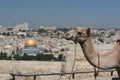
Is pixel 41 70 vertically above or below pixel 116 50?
below

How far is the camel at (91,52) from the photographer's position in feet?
18.7

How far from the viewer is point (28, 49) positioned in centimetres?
8075

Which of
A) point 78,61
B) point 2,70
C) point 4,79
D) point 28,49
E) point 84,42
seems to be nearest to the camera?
point 84,42

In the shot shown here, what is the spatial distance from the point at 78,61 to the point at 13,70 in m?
2.01

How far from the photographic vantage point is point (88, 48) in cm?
576

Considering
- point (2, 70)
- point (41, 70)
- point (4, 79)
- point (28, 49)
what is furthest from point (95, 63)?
point (28, 49)

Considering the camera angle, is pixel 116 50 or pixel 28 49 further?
pixel 28 49

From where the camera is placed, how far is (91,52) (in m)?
5.79

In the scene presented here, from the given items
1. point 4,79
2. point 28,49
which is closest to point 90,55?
point 4,79

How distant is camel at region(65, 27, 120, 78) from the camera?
18.7 feet

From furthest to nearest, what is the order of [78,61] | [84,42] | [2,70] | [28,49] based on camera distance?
[28,49]
[2,70]
[78,61]
[84,42]

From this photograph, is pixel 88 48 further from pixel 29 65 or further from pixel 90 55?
pixel 29 65

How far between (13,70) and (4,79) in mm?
3333

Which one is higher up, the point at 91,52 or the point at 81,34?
the point at 81,34
